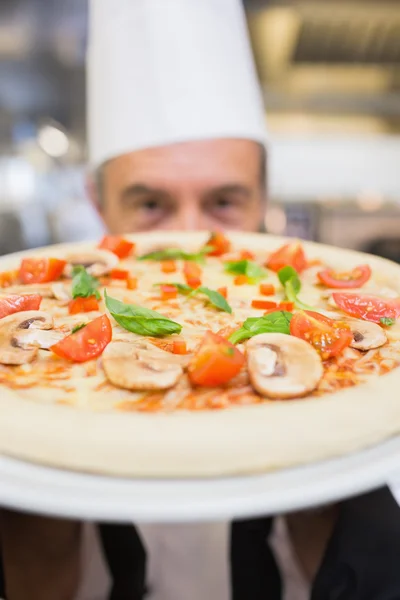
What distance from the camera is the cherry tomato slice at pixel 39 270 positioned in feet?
4.97

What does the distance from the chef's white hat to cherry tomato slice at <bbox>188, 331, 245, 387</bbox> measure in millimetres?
1801

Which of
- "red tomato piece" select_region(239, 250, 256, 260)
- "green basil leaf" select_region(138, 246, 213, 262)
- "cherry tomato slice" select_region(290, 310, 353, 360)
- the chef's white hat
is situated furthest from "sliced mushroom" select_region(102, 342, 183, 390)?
the chef's white hat

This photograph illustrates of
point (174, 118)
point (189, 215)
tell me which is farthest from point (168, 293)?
point (174, 118)

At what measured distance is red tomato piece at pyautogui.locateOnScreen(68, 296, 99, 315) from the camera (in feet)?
4.18

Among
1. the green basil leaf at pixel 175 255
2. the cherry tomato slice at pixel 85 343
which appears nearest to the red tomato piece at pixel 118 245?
the green basil leaf at pixel 175 255

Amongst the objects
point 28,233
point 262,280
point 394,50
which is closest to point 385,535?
point 262,280

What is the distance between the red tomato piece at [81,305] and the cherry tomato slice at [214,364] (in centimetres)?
46

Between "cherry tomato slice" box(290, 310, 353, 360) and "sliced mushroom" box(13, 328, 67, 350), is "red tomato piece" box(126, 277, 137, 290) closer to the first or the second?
"sliced mushroom" box(13, 328, 67, 350)

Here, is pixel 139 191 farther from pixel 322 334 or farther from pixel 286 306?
pixel 322 334

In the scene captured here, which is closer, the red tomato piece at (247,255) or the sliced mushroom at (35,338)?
the sliced mushroom at (35,338)

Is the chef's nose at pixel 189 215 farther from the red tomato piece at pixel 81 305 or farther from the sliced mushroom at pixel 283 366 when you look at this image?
the sliced mushroom at pixel 283 366

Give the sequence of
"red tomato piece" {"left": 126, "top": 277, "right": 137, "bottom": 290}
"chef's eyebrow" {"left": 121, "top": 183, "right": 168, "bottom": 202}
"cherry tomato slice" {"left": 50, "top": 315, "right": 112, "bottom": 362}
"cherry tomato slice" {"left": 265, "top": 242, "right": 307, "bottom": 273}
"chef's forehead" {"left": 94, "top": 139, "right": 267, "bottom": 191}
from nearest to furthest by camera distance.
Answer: "cherry tomato slice" {"left": 50, "top": 315, "right": 112, "bottom": 362} < "red tomato piece" {"left": 126, "top": 277, "right": 137, "bottom": 290} < "cherry tomato slice" {"left": 265, "top": 242, "right": 307, "bottom": 273} < "chef's eyebrow" {"left": 121, "top": 183, "right": 168, "bottom": 202} < "chef's forehead" {"left": 94, "top": 139, "right": 267, "bottom": 191}

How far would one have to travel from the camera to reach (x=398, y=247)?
5.91 m

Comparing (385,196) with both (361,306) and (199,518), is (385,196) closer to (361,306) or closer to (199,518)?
(361,306)
